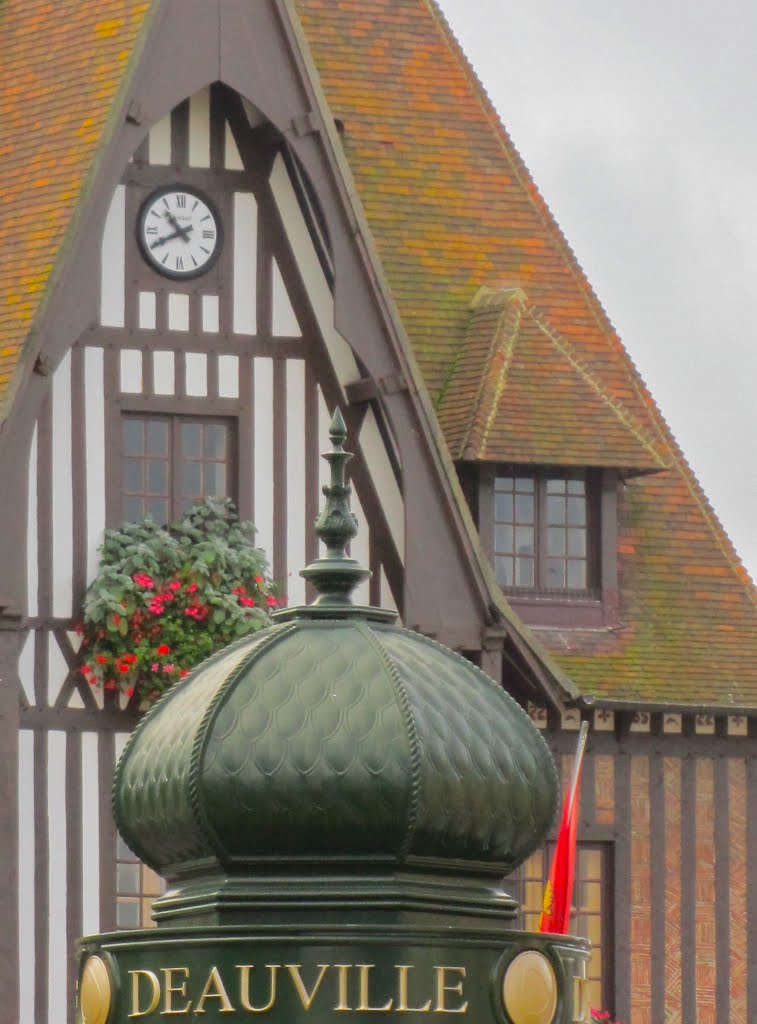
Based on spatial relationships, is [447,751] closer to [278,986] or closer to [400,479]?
[278,986]

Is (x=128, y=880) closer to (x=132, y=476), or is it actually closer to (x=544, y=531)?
(x=132, y=476)

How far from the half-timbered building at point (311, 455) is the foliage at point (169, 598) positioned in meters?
0.20

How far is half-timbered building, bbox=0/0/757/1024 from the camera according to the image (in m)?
19.2

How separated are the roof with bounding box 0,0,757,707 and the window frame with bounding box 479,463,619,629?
16 centimetres

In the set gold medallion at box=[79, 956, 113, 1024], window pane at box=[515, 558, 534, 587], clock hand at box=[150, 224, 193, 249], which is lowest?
gold medallion at box=[79, 956, 113, 1024]

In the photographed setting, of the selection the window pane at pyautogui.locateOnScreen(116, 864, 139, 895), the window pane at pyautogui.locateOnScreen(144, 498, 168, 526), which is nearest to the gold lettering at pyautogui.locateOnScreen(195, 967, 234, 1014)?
the window pane at pyautogui.locateOnScreen(116, 864, 139, 895)

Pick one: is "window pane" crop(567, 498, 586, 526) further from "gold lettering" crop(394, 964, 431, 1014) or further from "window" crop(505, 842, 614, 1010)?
"gold lettering" crop(394, 964, 431, 1014)

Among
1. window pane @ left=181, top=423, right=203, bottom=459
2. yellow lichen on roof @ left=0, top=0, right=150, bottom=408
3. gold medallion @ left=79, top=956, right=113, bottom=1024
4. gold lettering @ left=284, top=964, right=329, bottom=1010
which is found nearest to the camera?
gold lettering @ left=284, top=964, right=329, bottom=1010

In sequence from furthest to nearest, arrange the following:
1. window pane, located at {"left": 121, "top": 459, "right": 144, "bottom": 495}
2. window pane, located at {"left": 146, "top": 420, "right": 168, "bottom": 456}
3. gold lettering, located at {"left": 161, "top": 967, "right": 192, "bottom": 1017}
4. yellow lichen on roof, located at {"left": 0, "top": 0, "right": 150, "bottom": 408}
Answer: window pane, located at {"left": 146, "top": 420, "right": 168, "bottom": 456} < window pane, located at {"left": 121, "top": 459, "right": 144, "bottom": 495} < yellow lichen on roof, located at {"left": 0, "top": 0, "right": 150, "bottom": 408} < gold lettering, located at {"left": 161, "top": 967, "right": 192, "bottom": 1017}

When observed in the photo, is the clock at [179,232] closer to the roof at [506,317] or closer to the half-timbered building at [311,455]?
the half-timbered building at [311,455]

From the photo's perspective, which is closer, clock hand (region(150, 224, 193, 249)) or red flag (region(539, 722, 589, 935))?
red flag (region(539, 722, 589, 935))

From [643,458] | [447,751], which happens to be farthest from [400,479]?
[447,751]

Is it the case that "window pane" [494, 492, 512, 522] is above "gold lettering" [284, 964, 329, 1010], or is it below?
above

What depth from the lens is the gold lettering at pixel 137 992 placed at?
181 inches
